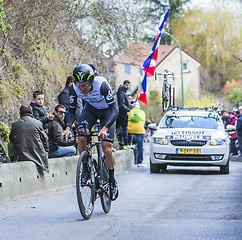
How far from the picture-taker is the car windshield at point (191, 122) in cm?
1609

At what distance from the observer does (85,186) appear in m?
7.51

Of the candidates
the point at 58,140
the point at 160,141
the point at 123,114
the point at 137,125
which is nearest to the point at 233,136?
the point at 137,125

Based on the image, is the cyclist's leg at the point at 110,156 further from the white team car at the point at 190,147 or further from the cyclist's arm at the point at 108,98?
the white team car at the point at 190,147

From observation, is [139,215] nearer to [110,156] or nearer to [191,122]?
[110,156]

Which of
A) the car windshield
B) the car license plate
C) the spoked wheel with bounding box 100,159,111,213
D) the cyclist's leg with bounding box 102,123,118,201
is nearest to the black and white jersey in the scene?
the cyclist's leg with bounding box 102,123,118,201

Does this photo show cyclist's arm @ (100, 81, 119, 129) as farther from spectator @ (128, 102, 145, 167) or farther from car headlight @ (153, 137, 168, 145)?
spectator @ (128, 102, 145, 167)

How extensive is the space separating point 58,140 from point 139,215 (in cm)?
471

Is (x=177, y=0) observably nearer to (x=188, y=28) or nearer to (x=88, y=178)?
(x=188, y=28)

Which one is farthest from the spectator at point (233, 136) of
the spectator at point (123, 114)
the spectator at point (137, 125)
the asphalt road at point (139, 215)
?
the asphalt road at point (139, 215)

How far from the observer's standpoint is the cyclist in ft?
24.8

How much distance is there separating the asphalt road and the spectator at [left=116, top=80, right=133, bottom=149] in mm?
4420

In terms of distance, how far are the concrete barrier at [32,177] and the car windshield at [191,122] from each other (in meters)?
4.23

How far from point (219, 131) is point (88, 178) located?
8.65 meters

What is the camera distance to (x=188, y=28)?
64.9 m
